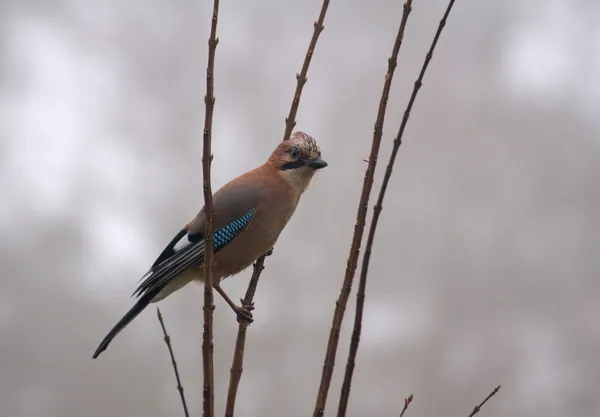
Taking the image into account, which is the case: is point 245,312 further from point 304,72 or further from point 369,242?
point 369,242

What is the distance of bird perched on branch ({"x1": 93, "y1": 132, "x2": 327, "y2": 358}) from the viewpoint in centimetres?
219

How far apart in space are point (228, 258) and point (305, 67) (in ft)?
2.73

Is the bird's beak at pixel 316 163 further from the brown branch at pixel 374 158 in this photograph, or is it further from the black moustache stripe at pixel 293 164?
the brown branch at pixel 374 158

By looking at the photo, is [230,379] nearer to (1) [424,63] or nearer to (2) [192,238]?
(1) [424,63]

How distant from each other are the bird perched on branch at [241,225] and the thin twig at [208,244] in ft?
2.66

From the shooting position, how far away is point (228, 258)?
2258 millimetres

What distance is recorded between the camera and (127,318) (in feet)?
6.88

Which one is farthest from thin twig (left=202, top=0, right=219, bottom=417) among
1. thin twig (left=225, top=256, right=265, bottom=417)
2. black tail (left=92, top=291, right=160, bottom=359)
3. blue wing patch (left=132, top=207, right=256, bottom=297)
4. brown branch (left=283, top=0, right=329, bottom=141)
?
blue wing patch (left=132, top=207, right=256, bottom=297)

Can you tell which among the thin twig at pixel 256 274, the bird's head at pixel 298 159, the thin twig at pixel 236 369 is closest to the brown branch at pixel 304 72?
the thin twig at pixel 256 274

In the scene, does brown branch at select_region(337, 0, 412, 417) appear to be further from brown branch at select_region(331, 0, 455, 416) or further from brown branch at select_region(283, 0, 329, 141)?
brown branch at select_region(283, 0, 329, 141)

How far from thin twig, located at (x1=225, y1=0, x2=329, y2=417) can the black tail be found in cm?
36

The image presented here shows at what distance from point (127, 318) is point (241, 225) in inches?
20.2

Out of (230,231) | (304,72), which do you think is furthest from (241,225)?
(304,72)

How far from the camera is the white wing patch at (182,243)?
2285 mm
